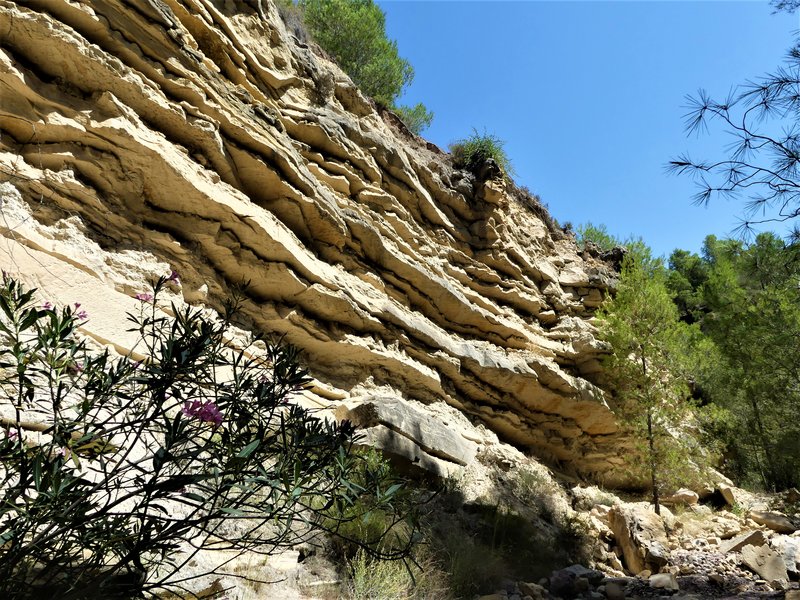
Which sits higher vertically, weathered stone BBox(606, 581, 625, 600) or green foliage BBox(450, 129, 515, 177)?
green foliage BBox(450, 129, 515, 177)

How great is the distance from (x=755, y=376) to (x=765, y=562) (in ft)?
26.0

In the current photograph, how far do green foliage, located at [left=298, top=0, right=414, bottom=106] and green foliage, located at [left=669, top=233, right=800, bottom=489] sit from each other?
11.7m

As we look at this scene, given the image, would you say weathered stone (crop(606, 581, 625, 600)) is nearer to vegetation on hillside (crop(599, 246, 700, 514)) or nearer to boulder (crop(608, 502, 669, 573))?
boulder (crop(608, 502, 669, 573))

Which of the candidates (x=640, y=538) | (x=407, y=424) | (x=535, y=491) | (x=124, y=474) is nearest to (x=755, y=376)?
(x=535, y=491)

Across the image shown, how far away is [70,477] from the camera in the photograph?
5.81 feet

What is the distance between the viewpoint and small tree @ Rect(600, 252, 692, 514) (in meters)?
10.8

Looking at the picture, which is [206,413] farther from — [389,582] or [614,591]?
[614,591]

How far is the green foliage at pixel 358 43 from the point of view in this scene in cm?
1500

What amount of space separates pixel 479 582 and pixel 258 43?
A: 9723 millimetres

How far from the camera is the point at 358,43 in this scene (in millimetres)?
15297

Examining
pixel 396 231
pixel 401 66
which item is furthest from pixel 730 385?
pixel 401 66

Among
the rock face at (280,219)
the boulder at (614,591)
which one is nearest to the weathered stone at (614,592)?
the boulder at (614,591)

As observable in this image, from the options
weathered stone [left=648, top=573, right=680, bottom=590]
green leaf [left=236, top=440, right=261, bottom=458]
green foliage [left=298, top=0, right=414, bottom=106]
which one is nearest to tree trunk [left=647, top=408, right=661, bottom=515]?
weathered stone [left=648, top=573, right=680, bottom=590]

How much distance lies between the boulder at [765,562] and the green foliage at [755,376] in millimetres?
3598
